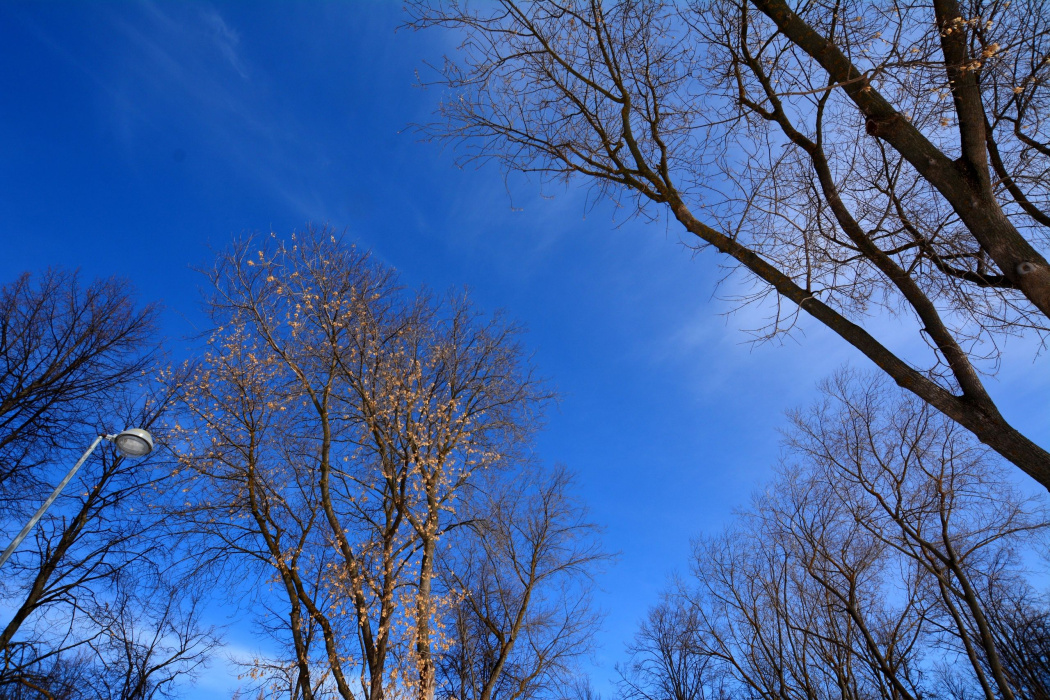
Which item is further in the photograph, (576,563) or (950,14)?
(576,563)

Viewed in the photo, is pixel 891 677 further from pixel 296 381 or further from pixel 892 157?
pixel 296 381

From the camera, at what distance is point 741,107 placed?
5.52 metres

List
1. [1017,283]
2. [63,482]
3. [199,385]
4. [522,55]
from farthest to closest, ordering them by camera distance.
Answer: [199,385]
[63,482]
[522,55]
[1017,283]

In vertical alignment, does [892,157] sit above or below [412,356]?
below

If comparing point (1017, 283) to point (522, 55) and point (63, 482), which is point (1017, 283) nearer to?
point (522, 55)

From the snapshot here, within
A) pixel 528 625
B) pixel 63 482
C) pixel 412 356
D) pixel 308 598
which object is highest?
pixel 412 356

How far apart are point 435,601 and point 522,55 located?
7780mm

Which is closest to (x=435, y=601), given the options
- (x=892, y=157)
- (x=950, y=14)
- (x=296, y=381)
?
Result: (x=296, y=381)

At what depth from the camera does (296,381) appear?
9102 millimetres

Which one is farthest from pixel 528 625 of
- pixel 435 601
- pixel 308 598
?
pixel 308 598

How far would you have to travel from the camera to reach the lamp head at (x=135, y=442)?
6.96 m

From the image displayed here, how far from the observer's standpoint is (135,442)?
701 centimetres

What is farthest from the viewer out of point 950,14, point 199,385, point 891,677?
point 891,677

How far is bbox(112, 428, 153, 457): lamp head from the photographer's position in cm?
696
